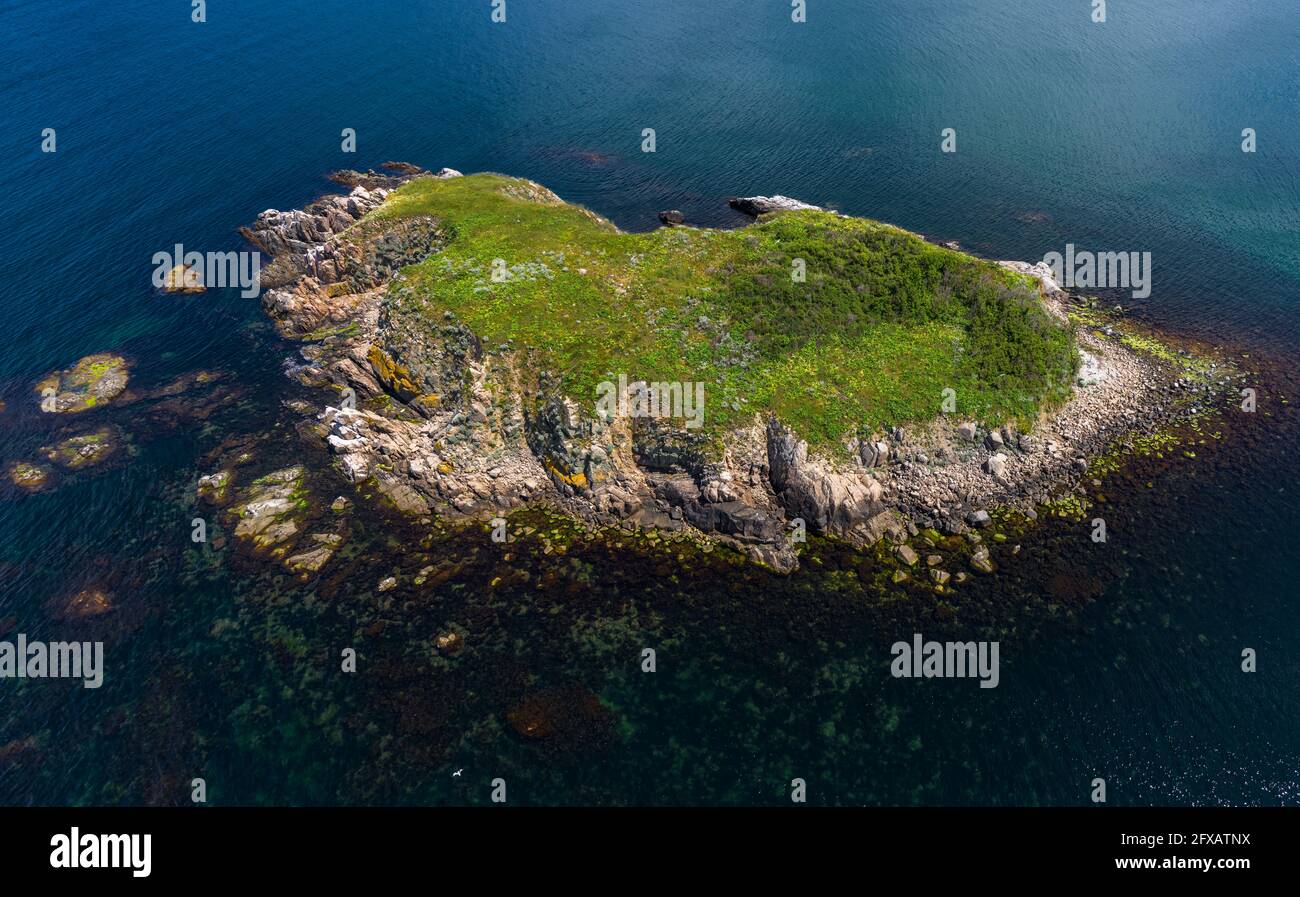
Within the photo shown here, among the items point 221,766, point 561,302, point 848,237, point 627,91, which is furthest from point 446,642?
point 627,91

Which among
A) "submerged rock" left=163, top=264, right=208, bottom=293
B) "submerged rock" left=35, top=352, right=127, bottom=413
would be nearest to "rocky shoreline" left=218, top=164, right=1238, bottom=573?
"submerged rock" left=35, top=352, right=127, bottom=413

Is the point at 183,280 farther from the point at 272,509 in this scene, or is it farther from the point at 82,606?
the point at 82,606

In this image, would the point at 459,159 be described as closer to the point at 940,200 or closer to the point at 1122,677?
the point at 940,200

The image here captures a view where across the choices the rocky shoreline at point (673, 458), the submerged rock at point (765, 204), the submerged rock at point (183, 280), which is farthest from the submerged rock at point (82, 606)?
the submerged rock at point (765, 204)

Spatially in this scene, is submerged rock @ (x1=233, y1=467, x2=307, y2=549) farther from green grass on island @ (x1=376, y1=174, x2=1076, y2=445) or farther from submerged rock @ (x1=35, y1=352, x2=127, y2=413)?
submerged rock @ (x1=35, y1=352, x2=127, y2=413)

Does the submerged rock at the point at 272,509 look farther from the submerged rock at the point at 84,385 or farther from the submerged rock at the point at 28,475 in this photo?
the submerged rock at the point at 84,385

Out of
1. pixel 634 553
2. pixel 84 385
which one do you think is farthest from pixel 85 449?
pixel 634 553

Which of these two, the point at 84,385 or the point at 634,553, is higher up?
the point at 84,385

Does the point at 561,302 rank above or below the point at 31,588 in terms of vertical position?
above
